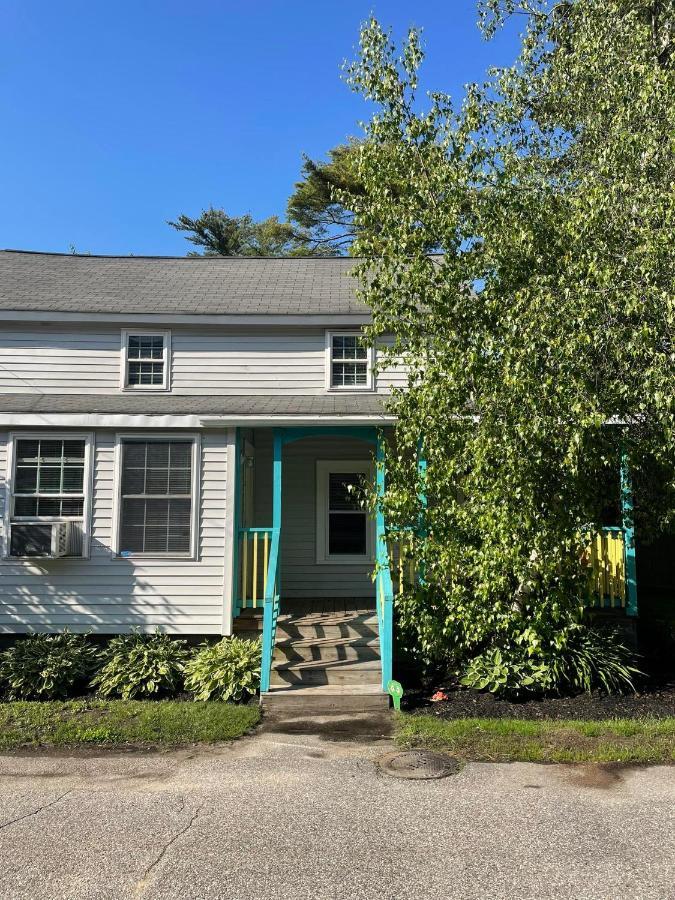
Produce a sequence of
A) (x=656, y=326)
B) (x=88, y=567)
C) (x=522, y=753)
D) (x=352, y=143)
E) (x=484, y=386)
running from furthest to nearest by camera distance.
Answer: (x=352, y=143), (x=88, y=567), (x=484, y=386), (x=656, y=326), (x=522, y=753)

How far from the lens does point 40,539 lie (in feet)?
30.5

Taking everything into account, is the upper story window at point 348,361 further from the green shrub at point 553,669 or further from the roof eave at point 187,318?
the green shrub at point 553,669

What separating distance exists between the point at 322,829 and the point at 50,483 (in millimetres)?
6500

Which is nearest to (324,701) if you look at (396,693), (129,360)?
(396,693)

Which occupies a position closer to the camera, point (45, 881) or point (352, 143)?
point (45, 881)

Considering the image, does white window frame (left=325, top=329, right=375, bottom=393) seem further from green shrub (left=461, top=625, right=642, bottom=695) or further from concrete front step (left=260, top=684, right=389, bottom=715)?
concrete front step (left=260, top=684, right=389, bottom=715)

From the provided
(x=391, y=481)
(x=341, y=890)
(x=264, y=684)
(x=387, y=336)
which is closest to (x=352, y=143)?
(x=387, y=336)

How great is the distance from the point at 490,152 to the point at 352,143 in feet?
66.5

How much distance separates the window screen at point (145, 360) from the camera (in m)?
11.0

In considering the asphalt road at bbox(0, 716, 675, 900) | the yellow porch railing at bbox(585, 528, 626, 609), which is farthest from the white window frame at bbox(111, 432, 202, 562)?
the yellow porch railing at bbox(585, 528, 626, 609)

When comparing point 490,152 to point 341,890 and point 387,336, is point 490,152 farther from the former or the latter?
point 341,890

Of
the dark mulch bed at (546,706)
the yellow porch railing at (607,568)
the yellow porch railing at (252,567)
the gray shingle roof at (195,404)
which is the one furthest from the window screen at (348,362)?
the dark mulch bed at (546,706)

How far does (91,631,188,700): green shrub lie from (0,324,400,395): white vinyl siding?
3.97 metres

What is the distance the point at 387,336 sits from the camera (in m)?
11.4
